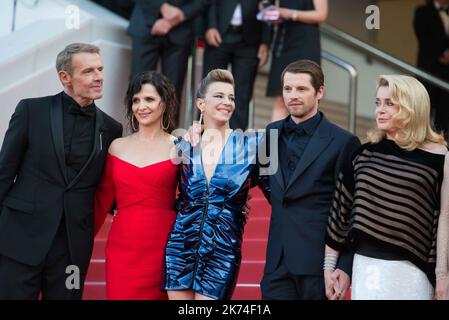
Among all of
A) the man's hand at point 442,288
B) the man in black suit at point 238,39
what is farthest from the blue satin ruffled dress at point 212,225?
the man in black suit at point 238,39

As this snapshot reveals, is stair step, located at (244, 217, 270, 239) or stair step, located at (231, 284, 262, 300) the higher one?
stair step, located at (244, 217, 270, 239)

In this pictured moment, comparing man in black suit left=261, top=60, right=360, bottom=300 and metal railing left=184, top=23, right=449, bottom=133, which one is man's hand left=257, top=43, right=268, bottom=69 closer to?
metal railing left=184, top=23, right=449, bottom=133

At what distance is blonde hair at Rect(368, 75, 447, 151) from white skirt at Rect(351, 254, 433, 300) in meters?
0.59

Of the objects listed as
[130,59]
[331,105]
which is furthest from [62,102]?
[331,105]

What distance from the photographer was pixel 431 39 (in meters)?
9.61

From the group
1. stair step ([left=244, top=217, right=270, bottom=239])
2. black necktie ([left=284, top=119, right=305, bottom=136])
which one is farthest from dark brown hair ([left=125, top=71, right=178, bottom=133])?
stair step ([left=244, top=217, right=270, bottom=239])

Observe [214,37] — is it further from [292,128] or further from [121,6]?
[292,128]

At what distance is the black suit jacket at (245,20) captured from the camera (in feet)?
26.3

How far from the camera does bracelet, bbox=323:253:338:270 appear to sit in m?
5.05

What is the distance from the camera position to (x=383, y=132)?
16.6 ft

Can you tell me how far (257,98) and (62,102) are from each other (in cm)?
555

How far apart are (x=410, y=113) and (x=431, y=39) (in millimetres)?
4969

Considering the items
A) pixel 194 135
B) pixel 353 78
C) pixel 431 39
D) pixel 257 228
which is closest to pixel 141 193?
pixel 194 135

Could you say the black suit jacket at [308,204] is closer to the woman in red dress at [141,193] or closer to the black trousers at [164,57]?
the woman in red dress at [141,193]
